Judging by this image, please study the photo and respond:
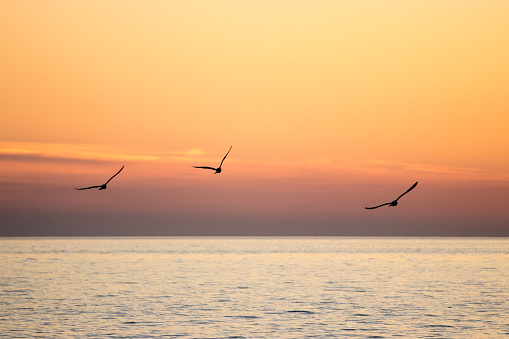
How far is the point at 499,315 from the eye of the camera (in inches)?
2295

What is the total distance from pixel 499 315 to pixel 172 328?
28471 mm

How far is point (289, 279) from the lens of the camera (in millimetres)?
96812

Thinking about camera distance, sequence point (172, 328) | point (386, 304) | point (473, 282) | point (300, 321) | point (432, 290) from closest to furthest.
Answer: point (172, 328), point (300, 321), point (386, 304), point (432, 290), point (473, 282)

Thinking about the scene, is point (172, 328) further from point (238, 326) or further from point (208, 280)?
point (208, 280)

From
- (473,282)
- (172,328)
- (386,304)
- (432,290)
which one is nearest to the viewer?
(172,328)

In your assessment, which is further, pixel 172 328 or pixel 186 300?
pixel 186 300

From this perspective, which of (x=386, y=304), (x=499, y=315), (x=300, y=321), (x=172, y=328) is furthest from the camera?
(x=386, y=304)

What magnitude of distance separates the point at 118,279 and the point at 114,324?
146 feet

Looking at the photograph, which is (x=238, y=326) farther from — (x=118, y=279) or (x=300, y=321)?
(x=118, y=279)

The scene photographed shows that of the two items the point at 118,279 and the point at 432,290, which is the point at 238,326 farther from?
the point at 118,279

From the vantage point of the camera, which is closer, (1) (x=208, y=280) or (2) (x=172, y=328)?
(2) (x=172, y=328)

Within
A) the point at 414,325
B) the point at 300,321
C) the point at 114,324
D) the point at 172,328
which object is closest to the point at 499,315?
the point at 414,325

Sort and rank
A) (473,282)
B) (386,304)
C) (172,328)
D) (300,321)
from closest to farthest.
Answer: (172,328) < (300,321) < (386,304) < (473,282)

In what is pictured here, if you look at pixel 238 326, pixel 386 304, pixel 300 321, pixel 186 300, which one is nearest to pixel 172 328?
pixel 238 326
